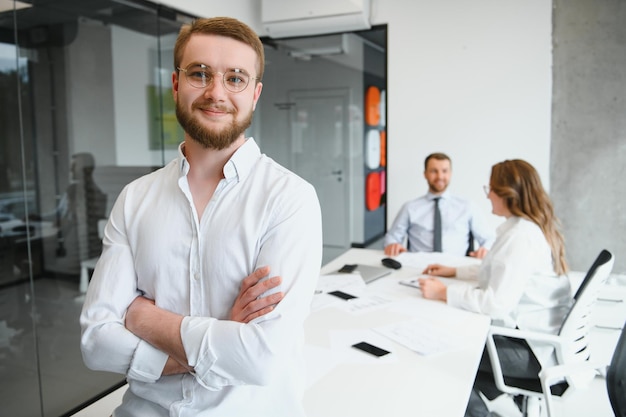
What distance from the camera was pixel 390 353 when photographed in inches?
70.3

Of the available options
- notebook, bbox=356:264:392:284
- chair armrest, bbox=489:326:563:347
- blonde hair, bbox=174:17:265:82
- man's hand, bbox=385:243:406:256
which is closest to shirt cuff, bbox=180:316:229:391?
blonde hair, bbox=174:17:265:82

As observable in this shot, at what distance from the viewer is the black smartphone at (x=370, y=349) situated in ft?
5.82

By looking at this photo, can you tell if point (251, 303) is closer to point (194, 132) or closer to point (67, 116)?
point (194, 132)

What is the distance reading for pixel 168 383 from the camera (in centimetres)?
124

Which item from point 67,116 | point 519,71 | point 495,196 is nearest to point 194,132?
point 495,196

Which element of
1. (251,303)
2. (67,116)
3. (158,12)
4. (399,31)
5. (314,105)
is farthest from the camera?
(314,105)

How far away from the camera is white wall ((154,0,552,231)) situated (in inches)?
159

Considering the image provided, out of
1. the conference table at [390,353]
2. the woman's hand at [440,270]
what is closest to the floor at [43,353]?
the conference table at [390,353]

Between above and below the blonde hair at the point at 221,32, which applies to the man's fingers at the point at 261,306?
below

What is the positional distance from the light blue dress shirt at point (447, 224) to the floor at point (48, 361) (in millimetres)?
1280

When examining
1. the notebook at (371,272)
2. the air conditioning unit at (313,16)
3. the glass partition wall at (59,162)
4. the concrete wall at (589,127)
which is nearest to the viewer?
the glass partition wall at (59,162)

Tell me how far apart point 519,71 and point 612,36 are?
2.20 feet

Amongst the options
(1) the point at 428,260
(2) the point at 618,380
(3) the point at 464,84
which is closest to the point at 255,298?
(2) the point at 618,380

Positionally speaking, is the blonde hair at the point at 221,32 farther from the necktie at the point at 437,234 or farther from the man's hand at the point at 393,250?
the necktie at the point at 437,234
